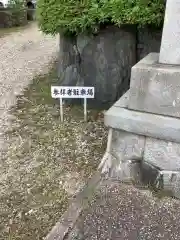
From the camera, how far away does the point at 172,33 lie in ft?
8.38

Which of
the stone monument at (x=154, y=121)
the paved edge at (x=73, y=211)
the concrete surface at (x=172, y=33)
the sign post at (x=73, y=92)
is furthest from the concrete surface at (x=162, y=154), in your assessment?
the sign post at (x=73, y=92)

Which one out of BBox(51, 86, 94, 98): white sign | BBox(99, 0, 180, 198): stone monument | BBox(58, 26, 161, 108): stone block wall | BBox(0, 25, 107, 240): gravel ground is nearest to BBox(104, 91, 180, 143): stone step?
BBox(99, 0, 180, 198): stone monument

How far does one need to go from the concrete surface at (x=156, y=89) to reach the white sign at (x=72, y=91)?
1.38m

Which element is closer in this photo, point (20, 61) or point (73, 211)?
point (73, 211)

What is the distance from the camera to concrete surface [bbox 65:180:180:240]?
2.29 m

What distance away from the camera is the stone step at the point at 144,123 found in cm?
251

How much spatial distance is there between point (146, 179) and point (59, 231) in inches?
34.5

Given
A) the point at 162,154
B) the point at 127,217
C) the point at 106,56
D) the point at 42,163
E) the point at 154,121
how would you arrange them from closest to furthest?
1. the point at 127,217
2. the point at 154,121
3. the point at 162,154
4. the point at 42,163
5. the point at 106,56

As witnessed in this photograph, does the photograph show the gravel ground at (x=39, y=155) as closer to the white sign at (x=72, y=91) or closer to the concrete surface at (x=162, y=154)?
the white sign at (x=72, y=91)

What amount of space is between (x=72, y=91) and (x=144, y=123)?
1.64 meters

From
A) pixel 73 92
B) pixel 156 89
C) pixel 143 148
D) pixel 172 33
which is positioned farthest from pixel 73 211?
pixel 73 92

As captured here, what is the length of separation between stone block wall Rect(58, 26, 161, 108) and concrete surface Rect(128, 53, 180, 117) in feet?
5.00

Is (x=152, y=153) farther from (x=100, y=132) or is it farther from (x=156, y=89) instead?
(x=100, y=132)

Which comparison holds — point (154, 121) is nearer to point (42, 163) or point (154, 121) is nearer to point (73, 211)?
point (73, 211)
